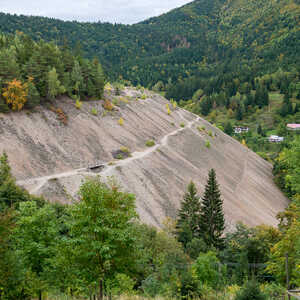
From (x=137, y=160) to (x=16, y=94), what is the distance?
21782 millimetres

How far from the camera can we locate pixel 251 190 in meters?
65.0

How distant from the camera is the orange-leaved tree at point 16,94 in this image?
1924 inches

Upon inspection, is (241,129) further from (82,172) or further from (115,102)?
(82,172)

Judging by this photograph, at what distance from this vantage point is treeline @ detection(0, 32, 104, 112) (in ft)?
164

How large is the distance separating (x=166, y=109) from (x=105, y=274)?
76526 mm

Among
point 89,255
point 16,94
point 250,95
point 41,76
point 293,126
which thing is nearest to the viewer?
point 89,255

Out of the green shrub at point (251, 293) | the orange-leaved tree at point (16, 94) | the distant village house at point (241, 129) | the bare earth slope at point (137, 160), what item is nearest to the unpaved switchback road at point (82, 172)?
the bare earth slope at point (137, 160)

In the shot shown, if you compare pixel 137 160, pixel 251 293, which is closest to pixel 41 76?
pixel 137 160

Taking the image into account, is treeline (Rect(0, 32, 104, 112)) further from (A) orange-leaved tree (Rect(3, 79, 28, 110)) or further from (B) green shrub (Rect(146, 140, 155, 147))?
(B) green shrub (Rect(146, 140, 155, 147))

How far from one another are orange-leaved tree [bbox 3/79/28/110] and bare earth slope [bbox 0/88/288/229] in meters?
1.78

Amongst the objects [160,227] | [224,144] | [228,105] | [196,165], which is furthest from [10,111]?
[228,105]

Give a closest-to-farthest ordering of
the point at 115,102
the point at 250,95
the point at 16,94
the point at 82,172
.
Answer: the point at 82,172, the point at 16,94, the point at 115,102, the point at 250,95

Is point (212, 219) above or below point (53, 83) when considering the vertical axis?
below

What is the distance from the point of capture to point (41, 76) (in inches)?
2201
